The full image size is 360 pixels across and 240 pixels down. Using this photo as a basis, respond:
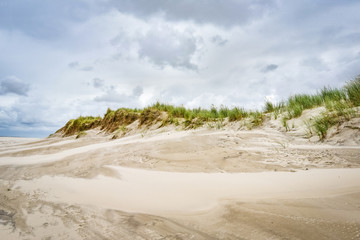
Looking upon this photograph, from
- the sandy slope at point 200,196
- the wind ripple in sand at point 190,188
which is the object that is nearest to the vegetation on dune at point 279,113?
the sandy slope at point 200,196

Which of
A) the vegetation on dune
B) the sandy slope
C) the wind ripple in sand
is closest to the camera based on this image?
the sandy slope

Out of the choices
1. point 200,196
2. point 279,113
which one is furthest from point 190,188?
point 279,113

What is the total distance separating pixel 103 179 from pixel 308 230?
98.3 inches

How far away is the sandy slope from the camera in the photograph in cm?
145

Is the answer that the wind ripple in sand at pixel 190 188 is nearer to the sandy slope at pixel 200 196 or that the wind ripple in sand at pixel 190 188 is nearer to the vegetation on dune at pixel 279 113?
the sandy slope at pixel 200 196

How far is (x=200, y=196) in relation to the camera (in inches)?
81.1

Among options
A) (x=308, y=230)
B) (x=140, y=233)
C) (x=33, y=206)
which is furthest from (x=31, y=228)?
(x=308, y=230)

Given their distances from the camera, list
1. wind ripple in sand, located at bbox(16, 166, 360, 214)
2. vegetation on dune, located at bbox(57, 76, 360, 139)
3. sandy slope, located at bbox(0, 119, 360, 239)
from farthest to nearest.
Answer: vegetation on dune, located at bbox(57, 76, 360, 139) → wind ripple in sand, located at bbox(16, 166, 360, 214) → sandy slope, located at bbox(0, 119, 360, 239)

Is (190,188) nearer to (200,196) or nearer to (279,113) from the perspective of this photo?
(200,196)

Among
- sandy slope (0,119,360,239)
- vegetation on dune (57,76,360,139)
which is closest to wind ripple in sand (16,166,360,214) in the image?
sandy slope (0,119,360,239)

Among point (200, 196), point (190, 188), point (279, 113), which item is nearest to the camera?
point (200, 196)

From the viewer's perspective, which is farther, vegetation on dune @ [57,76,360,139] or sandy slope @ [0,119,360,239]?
vegetation on dune @ [57,76,360,139]

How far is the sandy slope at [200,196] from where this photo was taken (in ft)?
4.74

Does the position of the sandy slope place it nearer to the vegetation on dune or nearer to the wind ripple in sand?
the wind ripple in sand
